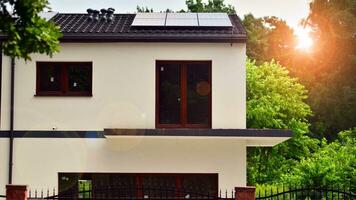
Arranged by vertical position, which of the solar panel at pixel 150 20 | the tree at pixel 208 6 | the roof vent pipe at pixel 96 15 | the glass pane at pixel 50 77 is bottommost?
the glass pane at pixel 50 77

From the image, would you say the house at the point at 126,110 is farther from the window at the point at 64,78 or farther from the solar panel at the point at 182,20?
the solar panel at the point at 182,20

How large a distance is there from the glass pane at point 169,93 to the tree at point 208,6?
860 inches

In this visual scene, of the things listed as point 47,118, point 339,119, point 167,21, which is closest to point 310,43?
point 339,119

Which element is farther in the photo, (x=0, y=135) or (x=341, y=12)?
(x=341, y=12)

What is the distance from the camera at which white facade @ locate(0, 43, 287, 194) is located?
18.0 meters

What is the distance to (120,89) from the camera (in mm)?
18297

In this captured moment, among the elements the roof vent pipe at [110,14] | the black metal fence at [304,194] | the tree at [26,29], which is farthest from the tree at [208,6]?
the tree at [26,29]

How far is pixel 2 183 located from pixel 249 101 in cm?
1442

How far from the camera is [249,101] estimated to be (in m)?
29.6

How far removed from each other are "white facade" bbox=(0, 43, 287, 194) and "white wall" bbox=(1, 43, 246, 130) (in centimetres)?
3

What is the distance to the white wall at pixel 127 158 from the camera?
18.0 metres

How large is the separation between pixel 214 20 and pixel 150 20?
1.99 meters

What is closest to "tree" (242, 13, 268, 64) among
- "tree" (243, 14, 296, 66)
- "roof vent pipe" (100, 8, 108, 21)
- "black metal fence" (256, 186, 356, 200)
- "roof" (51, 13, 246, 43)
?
"tree" (243, 14, 296, 66)

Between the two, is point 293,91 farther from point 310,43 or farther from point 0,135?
point 0,135
